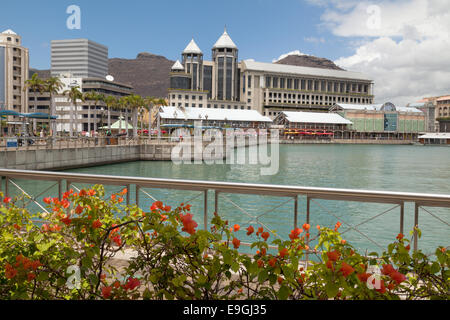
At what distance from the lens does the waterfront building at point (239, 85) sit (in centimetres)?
15550

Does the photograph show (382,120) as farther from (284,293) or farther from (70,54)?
(284,293)

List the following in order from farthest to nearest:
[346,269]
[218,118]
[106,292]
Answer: [218,118] → [106,292] → [346,269]

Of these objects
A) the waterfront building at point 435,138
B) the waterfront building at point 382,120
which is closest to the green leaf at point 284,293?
the waterfront building at point 382,120

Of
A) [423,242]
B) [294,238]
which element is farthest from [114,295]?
[423,242]

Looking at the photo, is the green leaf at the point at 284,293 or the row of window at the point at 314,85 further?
the row of window at the point at 314,85

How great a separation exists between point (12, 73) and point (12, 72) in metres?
0.26

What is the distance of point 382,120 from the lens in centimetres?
15138

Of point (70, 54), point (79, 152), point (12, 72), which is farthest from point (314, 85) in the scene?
point (79, 152)

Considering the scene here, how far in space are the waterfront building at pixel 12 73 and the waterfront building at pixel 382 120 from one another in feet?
363

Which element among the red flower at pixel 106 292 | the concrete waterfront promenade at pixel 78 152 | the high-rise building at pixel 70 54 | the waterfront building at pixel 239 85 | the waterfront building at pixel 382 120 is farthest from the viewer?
the high-rise building at pixel 70 54

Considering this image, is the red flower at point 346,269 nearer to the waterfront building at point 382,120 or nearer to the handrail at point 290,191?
the handrail at point 290,191

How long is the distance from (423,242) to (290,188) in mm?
12956

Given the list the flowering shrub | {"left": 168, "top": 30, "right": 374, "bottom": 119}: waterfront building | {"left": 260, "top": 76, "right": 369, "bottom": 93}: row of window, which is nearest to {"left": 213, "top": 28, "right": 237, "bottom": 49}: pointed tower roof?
{"left": 168, "top": 30, "right": 374, "bottom": 119}: waterfront building
